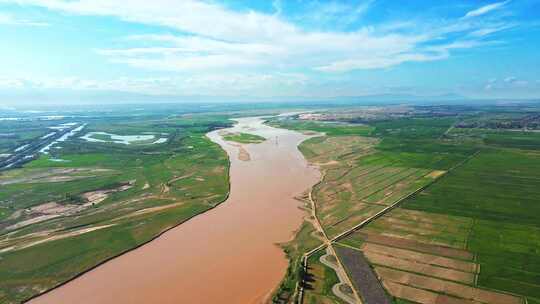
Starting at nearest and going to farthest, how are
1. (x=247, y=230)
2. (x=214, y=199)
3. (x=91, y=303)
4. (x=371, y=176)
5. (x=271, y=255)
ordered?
(x=91, y=303) < (x=271, y=255) < (x=247, y=230) < (x=214, y=199) < (x=371, y=176)

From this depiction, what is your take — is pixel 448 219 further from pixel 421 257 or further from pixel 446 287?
pixel 446 287

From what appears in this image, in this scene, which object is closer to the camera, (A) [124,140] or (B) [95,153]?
(B) [95,153]

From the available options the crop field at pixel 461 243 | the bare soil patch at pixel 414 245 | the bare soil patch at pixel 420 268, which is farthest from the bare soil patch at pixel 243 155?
the bare soil patch at pixel 420 268

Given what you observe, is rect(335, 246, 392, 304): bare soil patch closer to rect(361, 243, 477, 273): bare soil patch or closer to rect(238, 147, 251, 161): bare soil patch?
rect(361, 243, 477, 273): bare soil patch

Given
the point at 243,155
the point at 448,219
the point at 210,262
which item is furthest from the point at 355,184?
the point at 243,155

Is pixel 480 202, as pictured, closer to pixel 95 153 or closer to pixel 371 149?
pixel 371 149

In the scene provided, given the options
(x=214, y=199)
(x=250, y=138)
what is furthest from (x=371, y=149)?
(x=214, y=199)

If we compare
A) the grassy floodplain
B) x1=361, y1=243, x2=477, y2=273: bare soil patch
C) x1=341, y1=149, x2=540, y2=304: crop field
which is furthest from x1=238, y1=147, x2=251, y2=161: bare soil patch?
x1=361, y1=243, x2=477, y2=273: bare soil patch
